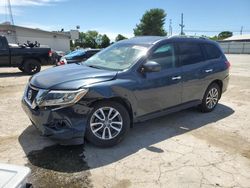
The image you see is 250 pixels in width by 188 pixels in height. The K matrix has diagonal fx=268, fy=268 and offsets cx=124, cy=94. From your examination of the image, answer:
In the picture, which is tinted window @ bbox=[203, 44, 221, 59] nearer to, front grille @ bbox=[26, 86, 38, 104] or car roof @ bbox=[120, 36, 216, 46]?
car roof @ bbox=[120, 36, 216, 46]

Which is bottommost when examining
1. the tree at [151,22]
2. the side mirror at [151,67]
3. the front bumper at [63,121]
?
the front bumper at [63,121]

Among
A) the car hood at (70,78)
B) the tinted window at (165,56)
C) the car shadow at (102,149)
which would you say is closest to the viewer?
the car shadow at (102,149)

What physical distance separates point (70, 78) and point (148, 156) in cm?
163

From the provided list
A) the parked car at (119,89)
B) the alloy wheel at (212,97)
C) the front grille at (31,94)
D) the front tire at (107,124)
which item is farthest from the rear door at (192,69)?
the front grille at (31,94)

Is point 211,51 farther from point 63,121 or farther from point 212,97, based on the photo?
point 63,121

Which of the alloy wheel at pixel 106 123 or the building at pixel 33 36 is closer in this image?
the alloy wheel at pixel 106 123

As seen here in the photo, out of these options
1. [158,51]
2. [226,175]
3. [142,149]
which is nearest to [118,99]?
[142,149]

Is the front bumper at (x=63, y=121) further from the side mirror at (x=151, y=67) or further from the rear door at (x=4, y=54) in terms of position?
the rear door at (x=4, y=54)

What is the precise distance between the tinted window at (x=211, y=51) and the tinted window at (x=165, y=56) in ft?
4.13

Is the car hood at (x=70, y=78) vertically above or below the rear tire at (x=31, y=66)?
above

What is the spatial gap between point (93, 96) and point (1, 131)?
6.91ft

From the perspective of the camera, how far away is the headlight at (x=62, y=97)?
146 inches

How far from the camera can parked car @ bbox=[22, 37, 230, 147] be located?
3.75m

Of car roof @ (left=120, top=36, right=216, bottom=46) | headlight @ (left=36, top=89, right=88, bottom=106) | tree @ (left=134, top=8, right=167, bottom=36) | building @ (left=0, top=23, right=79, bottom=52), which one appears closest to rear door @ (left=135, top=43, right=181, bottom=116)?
car roof @ (left=120, top=36, right=216, bottom=46)
